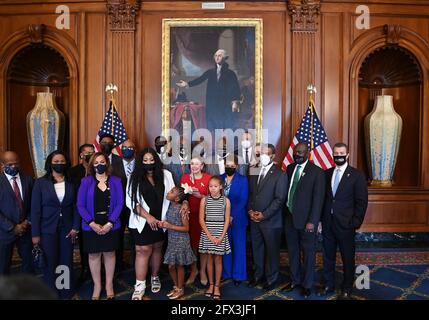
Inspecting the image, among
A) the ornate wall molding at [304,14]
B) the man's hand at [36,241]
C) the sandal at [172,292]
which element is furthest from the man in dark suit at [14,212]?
the ornate wall molding at [304,14]

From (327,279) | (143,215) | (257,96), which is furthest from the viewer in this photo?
(257,96)

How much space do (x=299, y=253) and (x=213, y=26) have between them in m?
4.23

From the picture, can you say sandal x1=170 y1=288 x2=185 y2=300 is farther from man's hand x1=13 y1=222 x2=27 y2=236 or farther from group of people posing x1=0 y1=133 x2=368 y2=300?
man's hand x1=13 y1=222 x2=27 y2=236

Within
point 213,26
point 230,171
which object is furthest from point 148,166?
point 213,26

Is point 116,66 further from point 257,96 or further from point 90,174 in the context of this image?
point 90,174

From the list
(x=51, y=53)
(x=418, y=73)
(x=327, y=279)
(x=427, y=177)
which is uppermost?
(x=51, y=53)

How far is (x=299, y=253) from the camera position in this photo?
460 centimetres

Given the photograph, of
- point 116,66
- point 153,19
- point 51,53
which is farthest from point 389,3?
point 51,53

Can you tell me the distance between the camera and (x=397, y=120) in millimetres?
6883

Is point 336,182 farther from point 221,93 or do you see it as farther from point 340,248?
point 221,93

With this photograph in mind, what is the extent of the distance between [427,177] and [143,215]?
18.1 feet

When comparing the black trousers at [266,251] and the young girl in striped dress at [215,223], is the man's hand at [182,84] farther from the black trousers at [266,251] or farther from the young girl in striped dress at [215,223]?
the black trousers at [266,251]

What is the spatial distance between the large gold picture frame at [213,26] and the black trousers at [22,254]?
3055 mm

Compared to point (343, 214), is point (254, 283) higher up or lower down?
lower down
